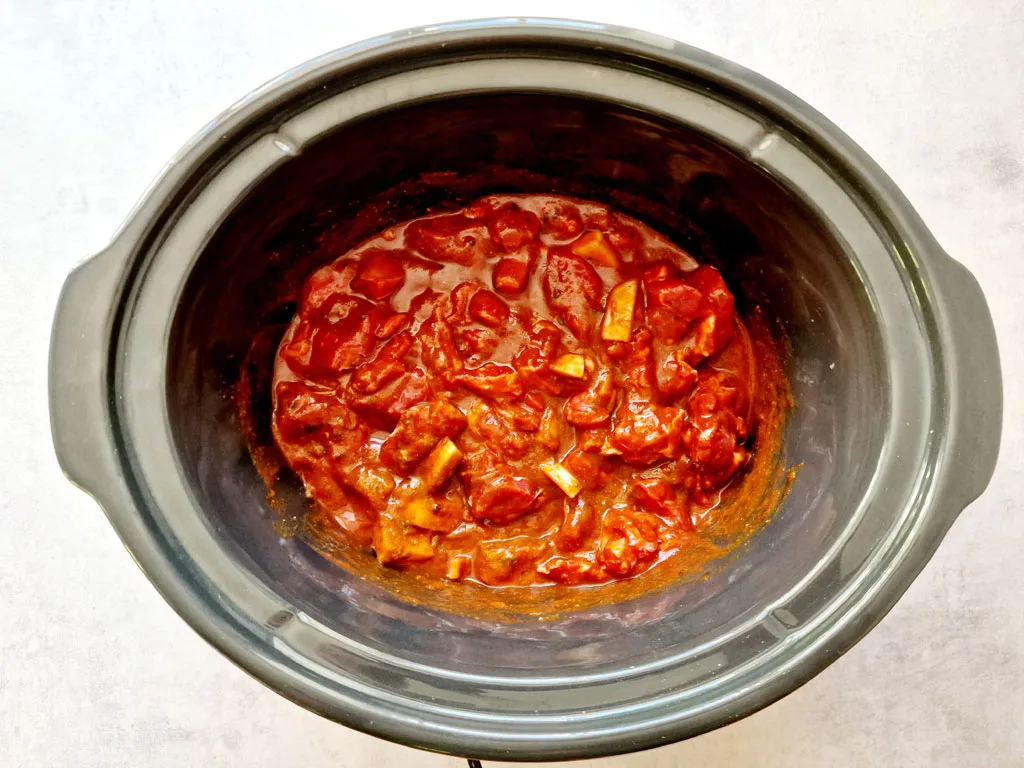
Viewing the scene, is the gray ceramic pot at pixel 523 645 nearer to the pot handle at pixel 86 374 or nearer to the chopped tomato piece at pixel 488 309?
the pot handle at pixel 86 374

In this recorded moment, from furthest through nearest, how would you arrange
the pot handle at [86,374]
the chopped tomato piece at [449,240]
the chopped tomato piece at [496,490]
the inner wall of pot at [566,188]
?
1. the chopped tomato piece at [449,240]
2. the chopped tomato piece at [496,490]
3. the inner wall of pot at [566,188]
4. the pot handle at [86,374]

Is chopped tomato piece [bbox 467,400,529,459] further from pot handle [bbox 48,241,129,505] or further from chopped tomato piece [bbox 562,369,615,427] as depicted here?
pot handle [bbox 48,241,129,505]

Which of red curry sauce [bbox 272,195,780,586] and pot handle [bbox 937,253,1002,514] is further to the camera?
red curry sauce [bbox 272,195,780,586]

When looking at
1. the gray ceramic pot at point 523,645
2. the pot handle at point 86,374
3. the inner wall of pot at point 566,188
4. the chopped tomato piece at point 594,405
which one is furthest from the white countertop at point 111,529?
the chopped tomato piece at point 594,405

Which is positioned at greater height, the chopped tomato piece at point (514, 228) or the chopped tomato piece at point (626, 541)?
the chopped tomato piece at point (514, 228)

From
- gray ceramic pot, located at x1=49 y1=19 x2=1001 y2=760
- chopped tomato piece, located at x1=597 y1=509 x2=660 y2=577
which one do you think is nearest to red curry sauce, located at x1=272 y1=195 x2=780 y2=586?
chopped tomato piece, located at x1=597 y1=509 x2=660 y2=577

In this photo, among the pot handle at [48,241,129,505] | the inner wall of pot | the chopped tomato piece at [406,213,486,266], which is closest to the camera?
the pot handle at [48,241,129,505]

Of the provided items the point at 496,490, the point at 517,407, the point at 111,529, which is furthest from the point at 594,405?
the point at 111,529

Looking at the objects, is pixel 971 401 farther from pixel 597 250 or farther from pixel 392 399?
pixel 392 399
